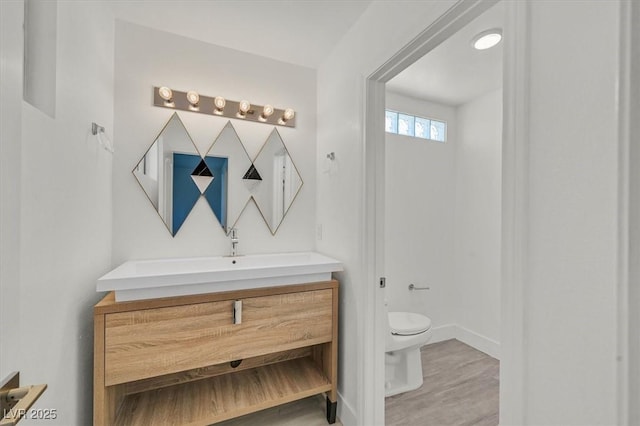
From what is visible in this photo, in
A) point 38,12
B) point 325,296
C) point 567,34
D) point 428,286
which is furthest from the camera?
point 428,286

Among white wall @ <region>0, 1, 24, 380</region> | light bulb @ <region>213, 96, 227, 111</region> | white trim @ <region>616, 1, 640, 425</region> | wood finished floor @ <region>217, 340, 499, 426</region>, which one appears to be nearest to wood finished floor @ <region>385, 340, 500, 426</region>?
wood finished floor @ <region>217, 340, 499, 426</region>

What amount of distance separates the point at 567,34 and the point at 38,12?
172 centimetres

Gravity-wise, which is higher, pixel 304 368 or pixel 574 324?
pixel 574 324

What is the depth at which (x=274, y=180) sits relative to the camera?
2.14 meters

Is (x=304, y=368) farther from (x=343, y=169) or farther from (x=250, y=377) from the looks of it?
(x=343, y=169)

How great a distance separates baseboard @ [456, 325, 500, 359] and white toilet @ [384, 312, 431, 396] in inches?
35.7

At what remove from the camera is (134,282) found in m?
1.29

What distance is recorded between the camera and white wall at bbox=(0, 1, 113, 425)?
0.84m

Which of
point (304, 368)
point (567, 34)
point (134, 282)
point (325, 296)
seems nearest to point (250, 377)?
point (304, 368)

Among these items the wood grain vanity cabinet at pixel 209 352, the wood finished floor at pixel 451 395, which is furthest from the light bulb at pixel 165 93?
the wood finished floor at pixel 451 395

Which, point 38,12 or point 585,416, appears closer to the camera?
point 585,416

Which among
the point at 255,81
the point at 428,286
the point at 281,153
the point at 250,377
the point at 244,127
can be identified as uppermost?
the point at 255,81

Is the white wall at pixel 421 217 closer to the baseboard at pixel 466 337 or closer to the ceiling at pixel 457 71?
the baseboard at pixel 466 337

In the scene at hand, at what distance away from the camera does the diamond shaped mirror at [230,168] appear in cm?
198
